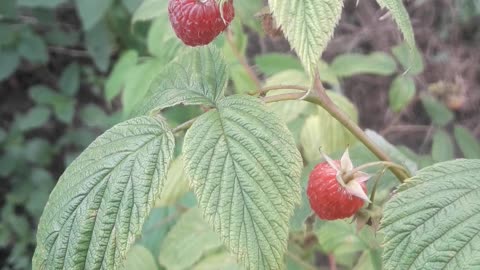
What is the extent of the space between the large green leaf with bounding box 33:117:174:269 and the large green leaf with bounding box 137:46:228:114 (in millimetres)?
61

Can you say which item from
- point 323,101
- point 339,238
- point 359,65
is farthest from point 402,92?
point 323,101

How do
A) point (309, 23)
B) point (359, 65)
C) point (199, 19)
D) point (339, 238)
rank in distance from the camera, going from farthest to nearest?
point (359, 65) → point (339, 238) → point (199, 19) → point (309, 23)

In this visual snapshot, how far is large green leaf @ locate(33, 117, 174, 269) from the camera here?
0.68 metres

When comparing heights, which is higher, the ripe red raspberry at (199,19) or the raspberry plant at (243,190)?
the ripe red raspberry at (199,19)

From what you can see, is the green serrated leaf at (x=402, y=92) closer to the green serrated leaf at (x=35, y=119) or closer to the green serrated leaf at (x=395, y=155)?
the green serrated leaf at (x=395, y=155)

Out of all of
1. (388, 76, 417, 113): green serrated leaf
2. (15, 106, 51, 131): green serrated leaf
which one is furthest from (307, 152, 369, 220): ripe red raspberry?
(15, 106, 51, 131): green serrated leaf

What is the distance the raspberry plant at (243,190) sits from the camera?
65cm

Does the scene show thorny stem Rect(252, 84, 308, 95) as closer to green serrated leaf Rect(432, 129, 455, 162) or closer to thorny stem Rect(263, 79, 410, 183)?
thorny stem Rect(263, 79, 410, 183)

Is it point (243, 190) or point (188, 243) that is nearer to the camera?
point (243, 190)

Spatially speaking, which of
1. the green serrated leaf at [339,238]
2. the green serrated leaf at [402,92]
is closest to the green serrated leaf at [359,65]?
the green serrated leaf at [402,92]

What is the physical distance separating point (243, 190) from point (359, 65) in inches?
42.0

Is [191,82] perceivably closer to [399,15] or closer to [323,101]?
[323,101]

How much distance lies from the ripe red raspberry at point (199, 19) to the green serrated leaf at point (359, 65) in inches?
36.4

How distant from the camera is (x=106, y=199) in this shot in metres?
0.70
